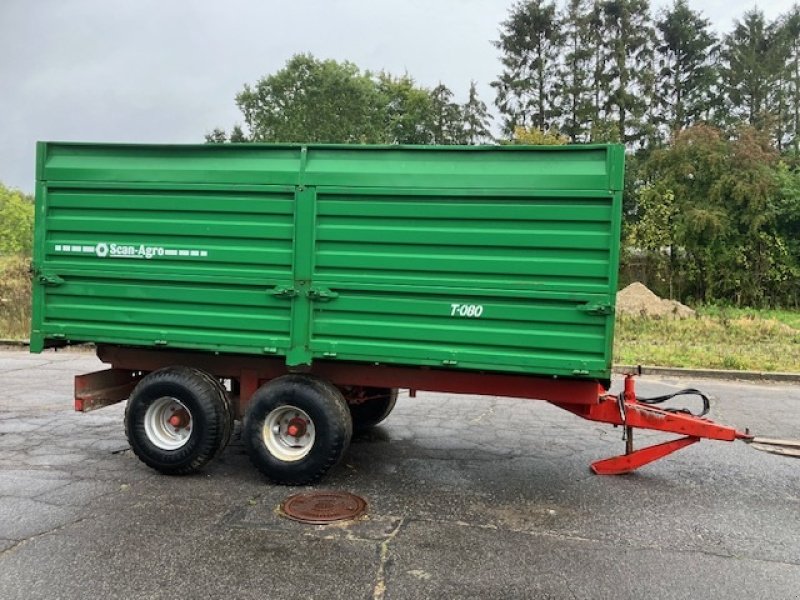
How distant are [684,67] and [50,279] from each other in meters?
38.2

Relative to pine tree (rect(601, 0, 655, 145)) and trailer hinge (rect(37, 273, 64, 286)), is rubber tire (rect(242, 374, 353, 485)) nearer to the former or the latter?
trailer hinge (rect(37, 273, 64, 286))

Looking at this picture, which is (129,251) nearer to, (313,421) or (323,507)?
(313,421)

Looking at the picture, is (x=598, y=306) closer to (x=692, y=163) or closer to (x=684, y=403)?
(x=684, y=403)

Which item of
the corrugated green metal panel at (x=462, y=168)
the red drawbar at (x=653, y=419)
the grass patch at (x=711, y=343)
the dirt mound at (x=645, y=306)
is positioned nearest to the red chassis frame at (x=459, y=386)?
the red drawbar at (x=653, y=419)

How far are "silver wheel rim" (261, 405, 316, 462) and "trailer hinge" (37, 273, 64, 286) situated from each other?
7.05 ft

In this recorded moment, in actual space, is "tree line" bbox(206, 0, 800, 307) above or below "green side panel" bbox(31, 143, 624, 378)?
above

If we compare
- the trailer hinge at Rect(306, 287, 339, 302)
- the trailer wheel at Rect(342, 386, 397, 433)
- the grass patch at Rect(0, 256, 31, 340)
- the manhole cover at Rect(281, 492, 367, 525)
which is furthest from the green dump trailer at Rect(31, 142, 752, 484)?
the grass patch at Rect(0, 256, 31, 340)

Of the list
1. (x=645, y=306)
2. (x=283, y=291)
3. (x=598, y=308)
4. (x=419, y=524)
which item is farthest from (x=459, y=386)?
(x=645, y=306)

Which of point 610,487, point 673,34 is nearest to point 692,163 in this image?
point 673,34

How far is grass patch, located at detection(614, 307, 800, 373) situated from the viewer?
1200 cm

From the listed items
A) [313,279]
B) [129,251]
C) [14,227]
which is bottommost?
[313,279]

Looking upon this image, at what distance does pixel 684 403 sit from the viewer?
9.25 m

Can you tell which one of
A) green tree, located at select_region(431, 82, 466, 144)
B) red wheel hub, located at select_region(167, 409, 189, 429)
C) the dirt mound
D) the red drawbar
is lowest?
red wheel hub, located at select_region(167, 409, 189, 429)

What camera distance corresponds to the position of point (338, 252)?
5211mm
